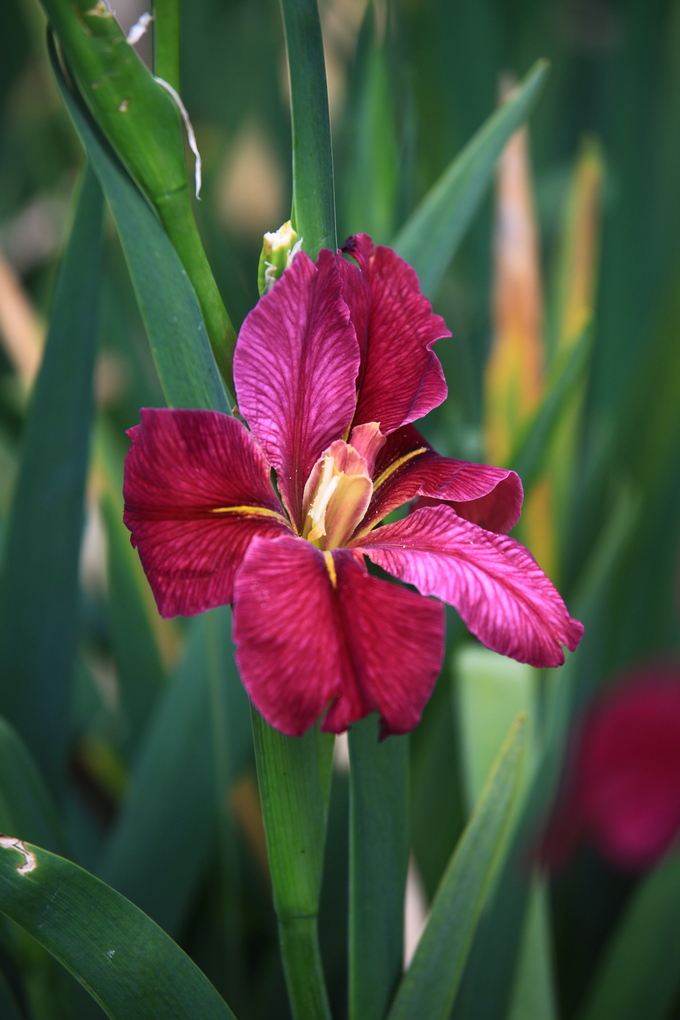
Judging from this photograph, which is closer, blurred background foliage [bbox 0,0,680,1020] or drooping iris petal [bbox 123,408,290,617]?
drooping iris petal [bbox 123,408,290,617]

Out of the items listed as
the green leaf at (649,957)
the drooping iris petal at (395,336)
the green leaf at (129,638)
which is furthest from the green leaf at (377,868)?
the green leaf at (129,638)

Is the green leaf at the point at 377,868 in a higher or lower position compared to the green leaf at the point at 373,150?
lower

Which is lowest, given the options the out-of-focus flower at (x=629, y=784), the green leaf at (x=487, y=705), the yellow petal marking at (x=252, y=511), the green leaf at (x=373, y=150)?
the out-of-focus flower at (x=629, y=784)

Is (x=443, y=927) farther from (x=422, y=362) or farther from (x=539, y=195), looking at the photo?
(x=539, y=195)

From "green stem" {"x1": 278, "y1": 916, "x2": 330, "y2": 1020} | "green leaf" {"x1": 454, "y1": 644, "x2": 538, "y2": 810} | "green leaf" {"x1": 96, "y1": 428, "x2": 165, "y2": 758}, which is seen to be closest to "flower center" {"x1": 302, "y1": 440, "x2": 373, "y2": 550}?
"green stem" {"x1": 278, "y1": 916, "x2": 330, "y2": 1020}

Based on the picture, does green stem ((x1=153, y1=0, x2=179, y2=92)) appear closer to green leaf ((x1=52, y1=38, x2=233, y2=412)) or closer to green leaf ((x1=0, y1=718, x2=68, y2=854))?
green leaf ((x1=52, y1=38, x2=233, y2=412))

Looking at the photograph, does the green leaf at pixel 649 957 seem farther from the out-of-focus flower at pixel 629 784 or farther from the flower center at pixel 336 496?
the flower center at pixel 336 496

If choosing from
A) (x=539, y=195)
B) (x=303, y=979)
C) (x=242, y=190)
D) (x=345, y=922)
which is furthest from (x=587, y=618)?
(x=242, y=190)
